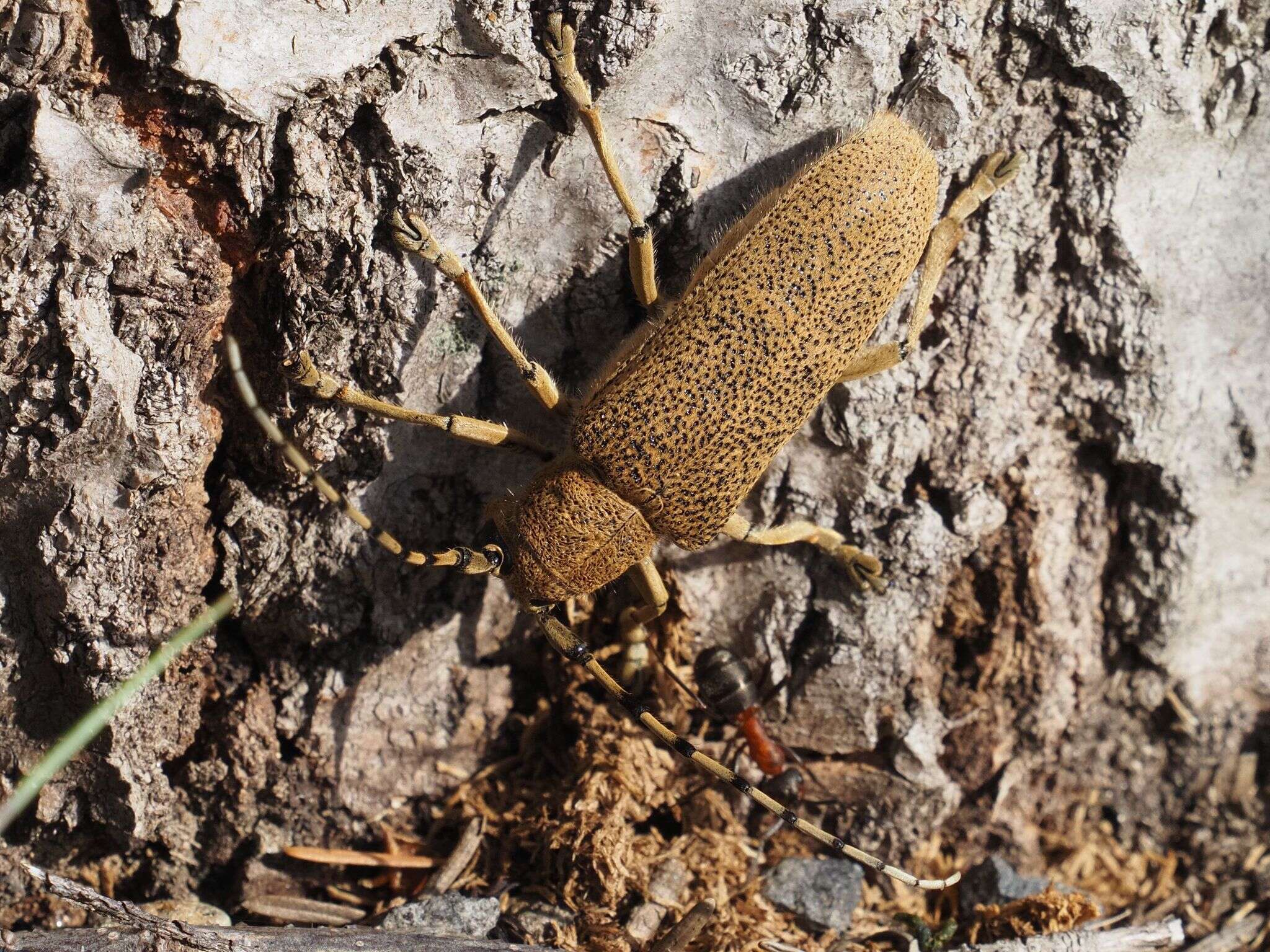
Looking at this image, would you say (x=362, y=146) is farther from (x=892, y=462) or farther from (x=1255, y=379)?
(x=1255, y=379)

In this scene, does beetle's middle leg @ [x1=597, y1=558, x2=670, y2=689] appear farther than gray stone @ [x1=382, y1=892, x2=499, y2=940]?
Yes

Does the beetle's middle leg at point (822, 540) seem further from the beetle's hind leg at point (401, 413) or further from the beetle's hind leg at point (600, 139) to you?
the beetle's hind leg at point (600, 139)

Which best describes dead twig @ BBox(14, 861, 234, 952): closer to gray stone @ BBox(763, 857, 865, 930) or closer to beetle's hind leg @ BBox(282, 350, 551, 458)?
beetle's hind leg @ BBox(282, 350, 551, 458)

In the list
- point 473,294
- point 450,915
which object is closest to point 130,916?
point 450,915

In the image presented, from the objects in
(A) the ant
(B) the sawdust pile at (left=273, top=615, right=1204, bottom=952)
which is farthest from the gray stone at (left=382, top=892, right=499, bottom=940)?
(A) the ant

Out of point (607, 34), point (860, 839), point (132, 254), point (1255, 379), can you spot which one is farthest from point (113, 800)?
point (1255, 379)

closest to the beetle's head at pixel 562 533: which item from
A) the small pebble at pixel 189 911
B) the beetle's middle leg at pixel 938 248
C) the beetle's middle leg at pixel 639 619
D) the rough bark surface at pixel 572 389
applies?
the beetle's middle leg at pixel 639 619
